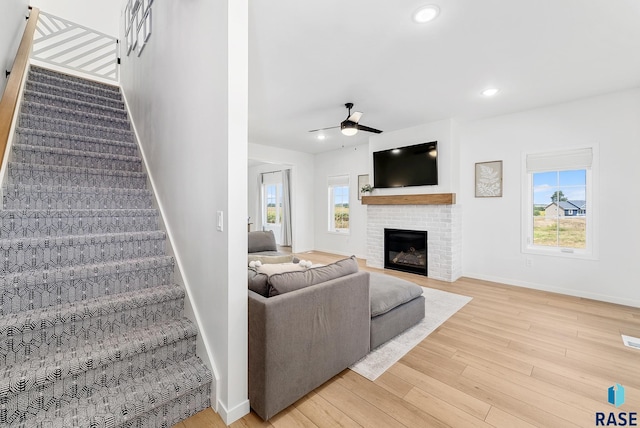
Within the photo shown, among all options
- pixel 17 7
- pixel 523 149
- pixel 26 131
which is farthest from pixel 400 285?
pixel 17 7

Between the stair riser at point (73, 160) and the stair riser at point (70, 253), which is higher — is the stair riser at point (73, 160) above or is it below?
above

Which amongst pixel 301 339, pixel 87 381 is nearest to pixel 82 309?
pixel 87 381

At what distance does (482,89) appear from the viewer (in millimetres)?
3447

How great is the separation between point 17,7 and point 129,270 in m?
3.34

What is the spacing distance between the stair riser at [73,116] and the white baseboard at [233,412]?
3350 millimetres

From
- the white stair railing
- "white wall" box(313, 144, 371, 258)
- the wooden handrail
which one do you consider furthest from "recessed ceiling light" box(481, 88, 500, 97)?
the white stair railing

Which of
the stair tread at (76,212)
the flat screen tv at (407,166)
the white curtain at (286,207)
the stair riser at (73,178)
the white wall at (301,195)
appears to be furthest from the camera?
the white curtain at (286,207)

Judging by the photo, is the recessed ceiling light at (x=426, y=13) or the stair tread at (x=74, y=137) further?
the stair tread at (x=74, y=137)

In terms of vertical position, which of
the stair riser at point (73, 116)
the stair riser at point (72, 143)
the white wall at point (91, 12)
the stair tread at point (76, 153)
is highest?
the white wall at point (91, 12)

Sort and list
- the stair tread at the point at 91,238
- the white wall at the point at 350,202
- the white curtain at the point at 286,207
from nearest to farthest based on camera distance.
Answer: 1. the stair tread at the point at 91,238
2. the white wall at the point at 350,202
3. the white curtain at the point at 286,207

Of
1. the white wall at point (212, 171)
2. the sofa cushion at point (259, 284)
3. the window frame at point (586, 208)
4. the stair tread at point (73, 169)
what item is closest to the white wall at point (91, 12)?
the stair tread at point (73, 169)

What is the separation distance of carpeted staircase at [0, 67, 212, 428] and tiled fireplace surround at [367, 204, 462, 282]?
3971 millimetres

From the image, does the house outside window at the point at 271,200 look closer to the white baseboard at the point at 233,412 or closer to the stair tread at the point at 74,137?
the stair tread at the point at 74,137

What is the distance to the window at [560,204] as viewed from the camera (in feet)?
12.3
